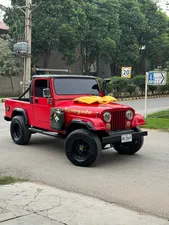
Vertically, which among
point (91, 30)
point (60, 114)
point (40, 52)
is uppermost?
point (91, 30)

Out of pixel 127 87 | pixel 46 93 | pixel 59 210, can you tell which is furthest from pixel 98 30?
pixel 59 210

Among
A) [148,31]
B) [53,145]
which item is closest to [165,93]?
[148,31]

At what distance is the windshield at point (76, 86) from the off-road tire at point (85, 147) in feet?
4.75

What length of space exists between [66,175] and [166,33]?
120 feet

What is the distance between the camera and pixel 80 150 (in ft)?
23.1

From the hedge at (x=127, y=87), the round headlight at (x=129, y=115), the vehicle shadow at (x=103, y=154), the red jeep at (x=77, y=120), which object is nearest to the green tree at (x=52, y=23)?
the hedge at (x=127, y=87)

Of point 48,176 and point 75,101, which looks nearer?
point 48,176

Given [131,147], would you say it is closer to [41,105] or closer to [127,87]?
[41,105]

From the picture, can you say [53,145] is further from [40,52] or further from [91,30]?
[91,30]

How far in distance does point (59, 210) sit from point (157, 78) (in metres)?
10.7

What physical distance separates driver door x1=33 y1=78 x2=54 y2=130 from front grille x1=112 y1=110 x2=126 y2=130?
1602 mm

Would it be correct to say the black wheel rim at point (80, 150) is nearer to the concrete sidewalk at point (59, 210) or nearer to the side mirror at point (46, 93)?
the side mirror at point (46, 93)

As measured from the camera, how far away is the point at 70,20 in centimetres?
2767

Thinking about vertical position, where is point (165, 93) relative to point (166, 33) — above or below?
below
